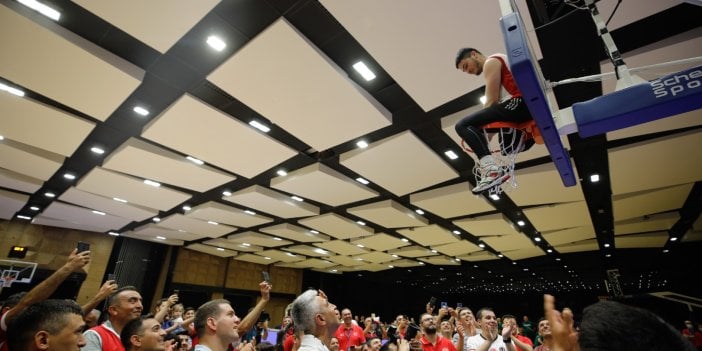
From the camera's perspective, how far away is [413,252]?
1052cm

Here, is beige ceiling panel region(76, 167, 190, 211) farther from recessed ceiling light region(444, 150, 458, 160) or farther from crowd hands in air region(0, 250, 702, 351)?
recessed ceiling light region(444, 150, 458, 160)

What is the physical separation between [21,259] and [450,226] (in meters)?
11.0

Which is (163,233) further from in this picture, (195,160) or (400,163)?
(400,163)

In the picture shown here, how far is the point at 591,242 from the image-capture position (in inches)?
347

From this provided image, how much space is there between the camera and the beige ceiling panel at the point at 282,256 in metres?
11.2

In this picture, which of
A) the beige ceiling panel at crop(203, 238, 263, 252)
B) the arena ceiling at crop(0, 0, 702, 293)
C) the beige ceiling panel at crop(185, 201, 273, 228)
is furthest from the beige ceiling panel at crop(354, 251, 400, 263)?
the beige ceiling panel at crop(185, 201, 273, 228)

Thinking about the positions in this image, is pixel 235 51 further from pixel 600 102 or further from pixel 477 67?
pixel 600 102

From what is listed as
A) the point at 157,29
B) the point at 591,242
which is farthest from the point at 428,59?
the point at 591,242

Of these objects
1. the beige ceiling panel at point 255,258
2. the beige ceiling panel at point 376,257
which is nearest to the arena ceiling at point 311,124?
the beige ceiling panel at point 376,257

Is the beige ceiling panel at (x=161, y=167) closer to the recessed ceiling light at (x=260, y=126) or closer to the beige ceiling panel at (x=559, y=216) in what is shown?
the recessed ceiling light at (x=260, y=126)

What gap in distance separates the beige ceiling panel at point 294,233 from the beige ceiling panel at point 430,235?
7.38 ft

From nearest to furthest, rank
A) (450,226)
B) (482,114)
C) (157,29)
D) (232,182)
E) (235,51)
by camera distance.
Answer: (482,114), (157,29), (235,51), (232,182), (450,226)

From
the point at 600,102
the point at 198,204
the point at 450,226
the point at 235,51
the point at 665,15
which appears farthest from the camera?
the point at 450,226

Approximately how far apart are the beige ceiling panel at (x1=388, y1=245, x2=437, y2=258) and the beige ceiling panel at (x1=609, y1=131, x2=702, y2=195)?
5.60m
